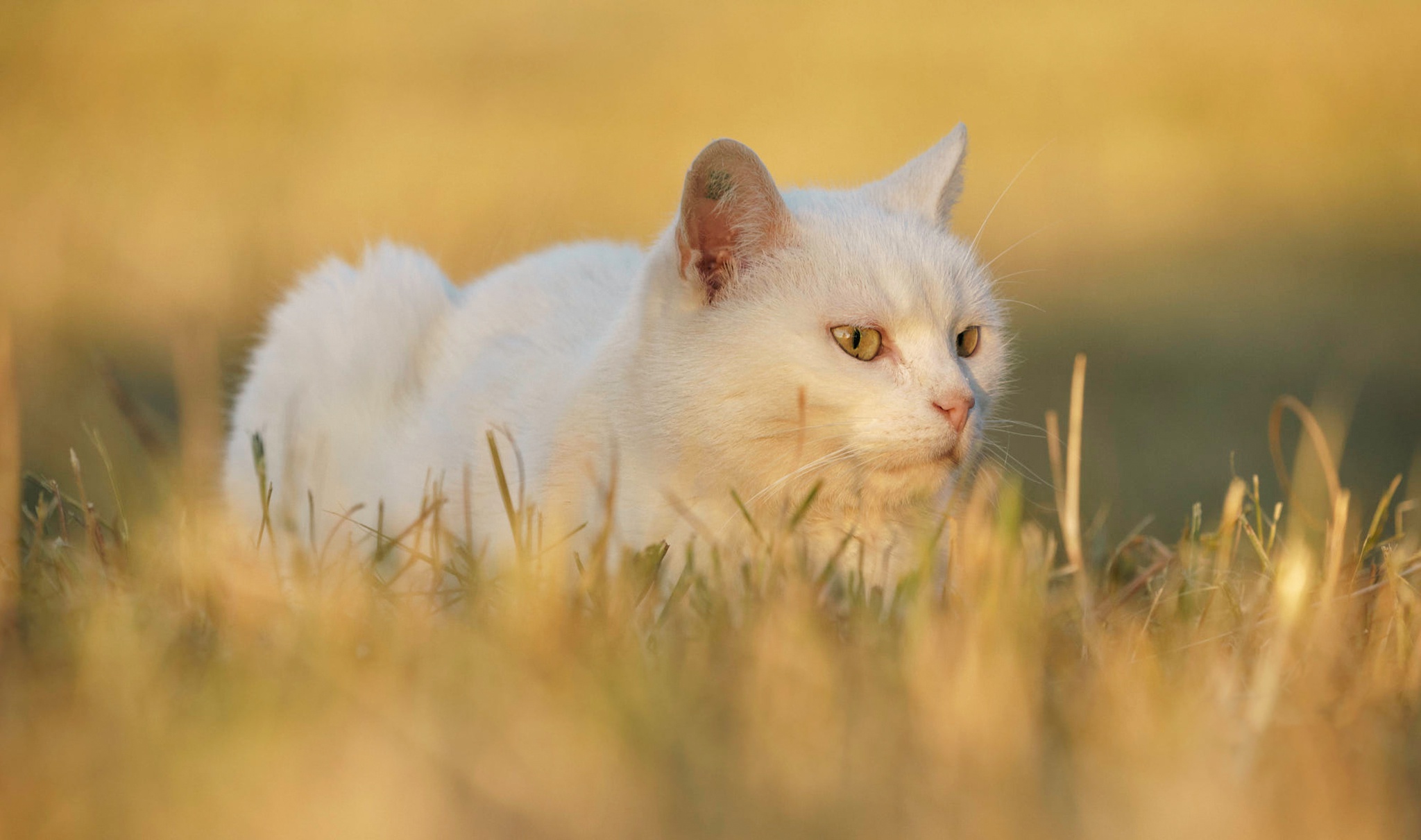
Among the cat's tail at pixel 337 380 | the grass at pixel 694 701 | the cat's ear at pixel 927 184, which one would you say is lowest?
the grass at pixel 694 701

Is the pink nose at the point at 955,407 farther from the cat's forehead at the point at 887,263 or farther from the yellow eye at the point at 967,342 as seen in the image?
the yellow eye at the point at 967,342

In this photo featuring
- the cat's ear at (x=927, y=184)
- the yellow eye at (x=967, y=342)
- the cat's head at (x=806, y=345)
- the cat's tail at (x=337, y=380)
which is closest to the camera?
the cat's head at (x=806, y=345)

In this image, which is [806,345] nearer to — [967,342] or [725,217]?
[725,217]

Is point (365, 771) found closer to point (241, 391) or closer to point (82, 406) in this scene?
point (241, 391)

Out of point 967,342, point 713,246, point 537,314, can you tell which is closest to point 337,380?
point 537,314

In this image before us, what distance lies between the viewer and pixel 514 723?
1.33 metres

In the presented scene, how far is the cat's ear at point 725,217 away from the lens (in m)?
2.06

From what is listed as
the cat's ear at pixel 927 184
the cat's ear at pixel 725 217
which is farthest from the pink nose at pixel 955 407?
the cat's ear at pixel 927 184

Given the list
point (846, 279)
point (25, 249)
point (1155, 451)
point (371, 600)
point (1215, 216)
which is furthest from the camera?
point (1215, 216)

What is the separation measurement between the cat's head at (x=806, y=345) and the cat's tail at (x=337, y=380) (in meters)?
0.86

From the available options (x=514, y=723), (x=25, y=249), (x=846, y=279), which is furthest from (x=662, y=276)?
(x=25, y=249)

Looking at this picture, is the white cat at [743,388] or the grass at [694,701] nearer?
the grass at [694,701]

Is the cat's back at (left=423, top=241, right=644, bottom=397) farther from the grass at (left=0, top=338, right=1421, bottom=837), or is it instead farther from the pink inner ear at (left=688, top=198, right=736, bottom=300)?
the grass at (left=0, top=338, right=1421, bottom=837)

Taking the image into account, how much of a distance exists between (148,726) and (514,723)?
0.38 metres
